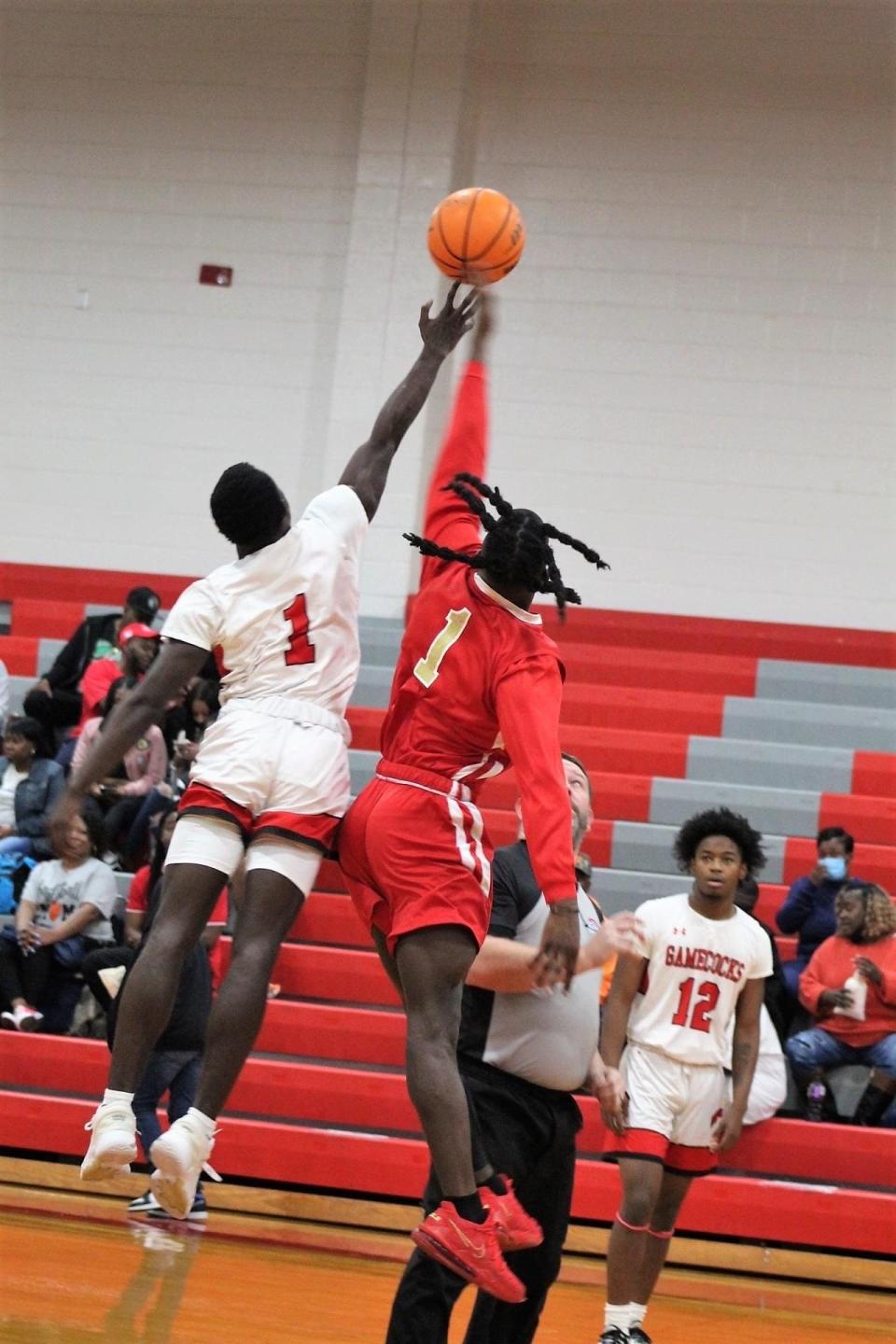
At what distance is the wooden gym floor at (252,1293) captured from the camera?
4.76m

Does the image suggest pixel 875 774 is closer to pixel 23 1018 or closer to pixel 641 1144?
pixel 641 1144

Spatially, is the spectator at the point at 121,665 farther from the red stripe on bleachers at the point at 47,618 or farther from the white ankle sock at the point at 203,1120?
the white ankle sock at the point at 203,1120

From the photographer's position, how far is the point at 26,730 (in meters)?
8.52

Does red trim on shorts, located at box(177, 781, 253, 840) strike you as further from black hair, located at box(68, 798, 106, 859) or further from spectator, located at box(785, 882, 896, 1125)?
black hair, located at box(68, 798, 106, 859)

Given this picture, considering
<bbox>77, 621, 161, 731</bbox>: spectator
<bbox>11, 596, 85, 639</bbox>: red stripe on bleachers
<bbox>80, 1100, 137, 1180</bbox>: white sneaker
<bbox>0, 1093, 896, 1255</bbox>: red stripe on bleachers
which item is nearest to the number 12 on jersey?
<bbox>80, 1100, 137, 1180</bbox>: white sneaker

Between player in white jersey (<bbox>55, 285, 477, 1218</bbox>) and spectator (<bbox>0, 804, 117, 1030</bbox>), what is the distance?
10.7 feet

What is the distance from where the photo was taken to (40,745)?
8750mm

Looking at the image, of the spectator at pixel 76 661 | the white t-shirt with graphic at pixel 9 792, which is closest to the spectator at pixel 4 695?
the spectator at pixel 76 661

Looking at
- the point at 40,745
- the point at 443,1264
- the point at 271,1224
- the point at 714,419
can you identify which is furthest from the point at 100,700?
the point at 443,1264

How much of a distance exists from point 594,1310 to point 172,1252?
4.54 feet

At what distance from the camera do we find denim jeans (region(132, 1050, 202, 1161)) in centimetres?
633

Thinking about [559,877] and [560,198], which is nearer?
[559,877]

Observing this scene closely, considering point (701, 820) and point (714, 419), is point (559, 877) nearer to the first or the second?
point (701, 820)

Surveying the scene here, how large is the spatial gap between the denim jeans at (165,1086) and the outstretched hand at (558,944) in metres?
3.11
